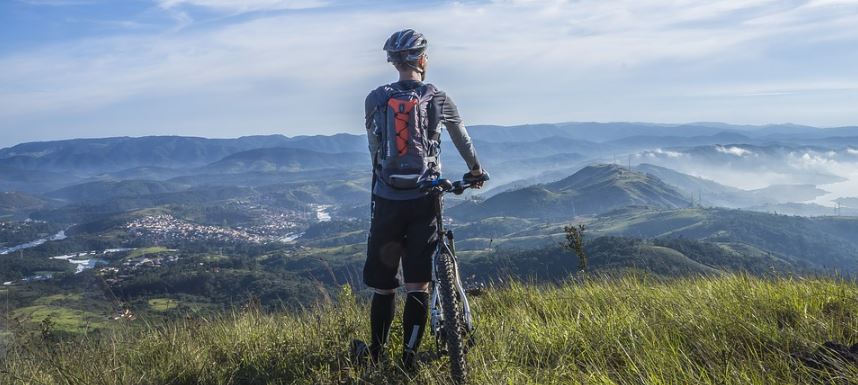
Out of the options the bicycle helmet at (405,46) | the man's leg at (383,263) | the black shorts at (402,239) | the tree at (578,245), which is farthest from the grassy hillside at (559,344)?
the bicycle helmet at (405,46)

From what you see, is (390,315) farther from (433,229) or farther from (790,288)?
(790,288)

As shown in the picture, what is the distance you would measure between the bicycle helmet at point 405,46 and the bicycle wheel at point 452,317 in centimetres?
161

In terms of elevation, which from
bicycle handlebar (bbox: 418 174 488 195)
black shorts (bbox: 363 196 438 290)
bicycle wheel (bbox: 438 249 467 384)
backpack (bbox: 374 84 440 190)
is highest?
backpack (bbox: 374 84 440 190)

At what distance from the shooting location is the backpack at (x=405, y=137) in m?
4.36

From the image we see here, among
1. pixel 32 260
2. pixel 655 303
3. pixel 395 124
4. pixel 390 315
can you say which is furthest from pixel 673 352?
pixel 32 260

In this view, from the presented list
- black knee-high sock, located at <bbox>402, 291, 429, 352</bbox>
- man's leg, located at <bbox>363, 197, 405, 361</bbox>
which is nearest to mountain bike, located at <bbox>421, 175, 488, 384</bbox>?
black knee-high sock, located at <bbox>402, 291, 429, 352</bbox>

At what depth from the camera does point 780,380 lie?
296 centimetres

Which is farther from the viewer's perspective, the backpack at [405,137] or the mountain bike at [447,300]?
the backpack at [405,137]

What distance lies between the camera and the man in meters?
4.39

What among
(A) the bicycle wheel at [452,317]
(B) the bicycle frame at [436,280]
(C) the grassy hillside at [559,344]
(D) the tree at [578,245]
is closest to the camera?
(C) the grassy hillside at [559,344]

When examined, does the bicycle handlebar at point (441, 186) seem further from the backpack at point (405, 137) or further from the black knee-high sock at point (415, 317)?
the black knee-high sock at point (415, 317)

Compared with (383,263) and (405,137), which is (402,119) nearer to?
(405,137)

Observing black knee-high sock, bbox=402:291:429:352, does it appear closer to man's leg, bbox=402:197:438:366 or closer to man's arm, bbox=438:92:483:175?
man's leg, bbox=402:197:438:366

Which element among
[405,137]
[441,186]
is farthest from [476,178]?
[405,137]
